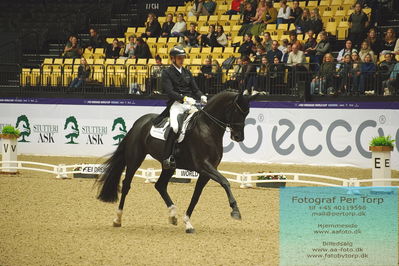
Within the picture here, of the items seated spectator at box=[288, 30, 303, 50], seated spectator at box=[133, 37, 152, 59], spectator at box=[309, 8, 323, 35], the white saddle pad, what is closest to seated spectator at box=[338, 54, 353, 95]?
seated spectator at box=[288, 30, 303, 50]

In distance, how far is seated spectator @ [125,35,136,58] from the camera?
80.1 feet

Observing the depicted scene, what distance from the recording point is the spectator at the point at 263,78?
20.3 metres

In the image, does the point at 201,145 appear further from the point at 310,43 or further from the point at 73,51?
the point at 73,51

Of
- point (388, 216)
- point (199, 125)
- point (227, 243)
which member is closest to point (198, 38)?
point (199, 125)

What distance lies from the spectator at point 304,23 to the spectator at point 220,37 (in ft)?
8.03

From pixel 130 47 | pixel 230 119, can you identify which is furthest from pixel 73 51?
pixel 230 119

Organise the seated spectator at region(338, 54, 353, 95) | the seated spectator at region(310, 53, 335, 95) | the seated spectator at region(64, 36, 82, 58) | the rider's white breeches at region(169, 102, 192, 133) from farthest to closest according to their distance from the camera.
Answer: the seated spectator at region(64, 36, 82, 58) < the seated spectator at region(310, 53, 335, 95) < the seated spectator at region(338, 54, 353, 95) < the rider's white breeches at region(169, 102, 192, 133)

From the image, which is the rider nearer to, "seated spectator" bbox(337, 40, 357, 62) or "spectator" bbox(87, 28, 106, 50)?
"seated spectator" bbox(337, 40, 357, 62)

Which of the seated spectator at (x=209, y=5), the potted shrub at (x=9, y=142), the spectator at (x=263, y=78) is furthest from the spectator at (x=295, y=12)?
the potted shrub at (x=9, y=142)

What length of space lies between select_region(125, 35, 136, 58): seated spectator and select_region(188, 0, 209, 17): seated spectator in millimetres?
2426

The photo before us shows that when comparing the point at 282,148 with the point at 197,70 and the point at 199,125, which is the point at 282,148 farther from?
the point at 199,125

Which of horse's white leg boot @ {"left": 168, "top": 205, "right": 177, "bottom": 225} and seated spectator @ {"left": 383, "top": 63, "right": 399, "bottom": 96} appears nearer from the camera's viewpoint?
horse's white leg boot @ {"left": 168, "top": 205, "right": 177, "bottom": 225}

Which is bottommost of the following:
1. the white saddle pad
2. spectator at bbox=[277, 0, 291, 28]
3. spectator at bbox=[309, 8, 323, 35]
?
the white saddle pad

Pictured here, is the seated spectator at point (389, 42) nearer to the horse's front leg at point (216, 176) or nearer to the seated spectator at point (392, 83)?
the seated spectator at point (392, 83)
